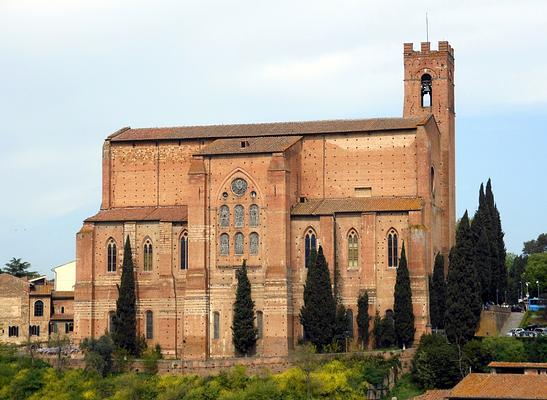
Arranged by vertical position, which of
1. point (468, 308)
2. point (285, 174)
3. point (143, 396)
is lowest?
point (143, 396)

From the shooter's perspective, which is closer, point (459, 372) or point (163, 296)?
point (459, 372)

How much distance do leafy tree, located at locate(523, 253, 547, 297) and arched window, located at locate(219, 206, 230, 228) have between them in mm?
24725

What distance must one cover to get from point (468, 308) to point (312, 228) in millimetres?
10021

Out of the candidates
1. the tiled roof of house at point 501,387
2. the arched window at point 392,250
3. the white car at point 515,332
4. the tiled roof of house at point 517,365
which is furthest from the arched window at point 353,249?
the tiled roof of house at point 501,387

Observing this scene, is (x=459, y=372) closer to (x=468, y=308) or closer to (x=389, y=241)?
(x=468, y=308)

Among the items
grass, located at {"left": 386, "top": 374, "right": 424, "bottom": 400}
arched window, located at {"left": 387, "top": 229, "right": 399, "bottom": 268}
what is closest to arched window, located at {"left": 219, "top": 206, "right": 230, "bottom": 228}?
arched window, located at {"left": 387, "top": 229, "right": 399, "bottom": 268}

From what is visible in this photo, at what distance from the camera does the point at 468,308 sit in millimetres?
67812

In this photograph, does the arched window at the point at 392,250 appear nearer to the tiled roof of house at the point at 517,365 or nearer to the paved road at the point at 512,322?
the paved road at the point at 512,322

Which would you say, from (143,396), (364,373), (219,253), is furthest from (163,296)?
(364,373)

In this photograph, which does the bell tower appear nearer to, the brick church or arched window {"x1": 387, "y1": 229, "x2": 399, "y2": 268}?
the brick church

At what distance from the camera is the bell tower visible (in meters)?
78.2

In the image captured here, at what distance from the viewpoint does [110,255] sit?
76625 millimetres

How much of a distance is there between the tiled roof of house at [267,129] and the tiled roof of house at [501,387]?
17212 millimetres

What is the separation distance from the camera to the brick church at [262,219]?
236 ft
